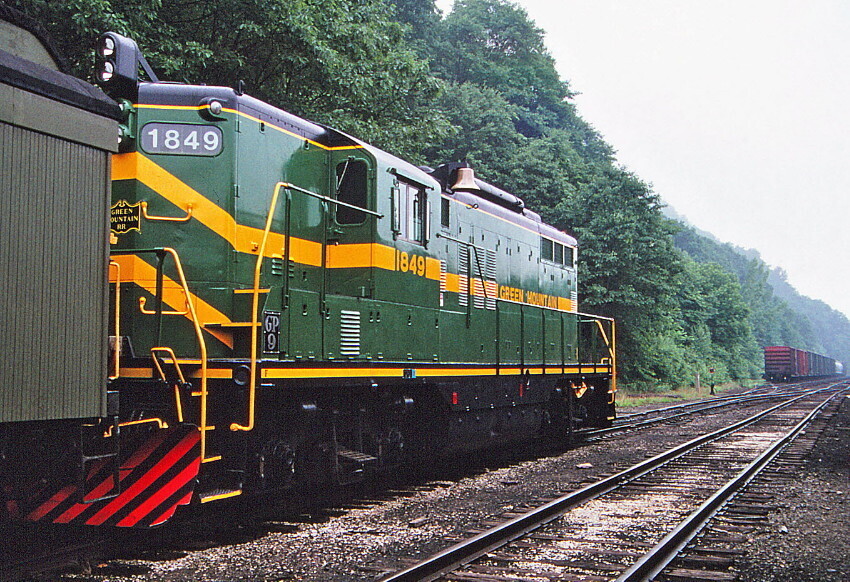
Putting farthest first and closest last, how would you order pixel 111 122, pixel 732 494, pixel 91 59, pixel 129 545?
pixel 91 59 → pixel 732 494 → pixel 129 545 → pixel 111 122

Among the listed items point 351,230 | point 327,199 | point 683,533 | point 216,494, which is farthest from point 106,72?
point 683,533

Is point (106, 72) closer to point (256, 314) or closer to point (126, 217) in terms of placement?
point (126, 217)

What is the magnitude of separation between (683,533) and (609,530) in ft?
1.97

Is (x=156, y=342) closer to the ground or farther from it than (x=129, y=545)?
farther from it

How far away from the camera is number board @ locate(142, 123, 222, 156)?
7012mm

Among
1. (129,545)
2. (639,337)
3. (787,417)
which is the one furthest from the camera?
(639,337)

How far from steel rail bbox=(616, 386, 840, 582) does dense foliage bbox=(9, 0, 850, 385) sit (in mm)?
10287

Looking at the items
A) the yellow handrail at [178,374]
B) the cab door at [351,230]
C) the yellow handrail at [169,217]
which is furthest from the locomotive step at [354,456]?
the yellow handrail at [169,217]

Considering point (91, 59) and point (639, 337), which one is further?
point (639, 337)

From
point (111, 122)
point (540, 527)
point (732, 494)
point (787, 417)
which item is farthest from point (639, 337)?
point (111, 122)

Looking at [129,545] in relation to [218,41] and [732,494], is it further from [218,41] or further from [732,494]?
[218,41]

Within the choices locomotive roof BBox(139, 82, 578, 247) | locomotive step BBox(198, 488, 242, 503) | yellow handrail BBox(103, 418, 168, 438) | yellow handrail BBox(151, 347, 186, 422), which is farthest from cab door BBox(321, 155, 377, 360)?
yellow handrail BBox(103, 418, 168, 438)

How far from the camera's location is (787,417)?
2167cm

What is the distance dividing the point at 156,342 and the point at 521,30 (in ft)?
163
